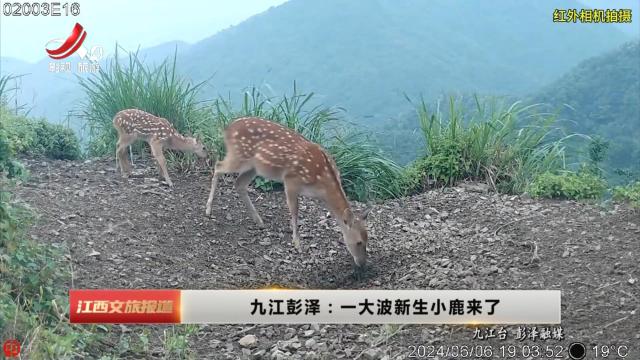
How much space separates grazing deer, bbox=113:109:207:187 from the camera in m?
4.32

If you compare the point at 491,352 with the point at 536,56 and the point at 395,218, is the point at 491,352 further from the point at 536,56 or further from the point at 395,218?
the point at 536,56

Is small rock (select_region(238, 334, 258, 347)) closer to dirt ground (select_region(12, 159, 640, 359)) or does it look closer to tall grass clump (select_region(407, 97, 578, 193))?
dirt ground (select_region(12, 159, 640, 359))

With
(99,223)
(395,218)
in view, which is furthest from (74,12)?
(395,218)

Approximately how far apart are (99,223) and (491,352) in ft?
5.98

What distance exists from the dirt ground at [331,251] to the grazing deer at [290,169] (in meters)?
0.08

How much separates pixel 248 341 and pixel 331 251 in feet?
3.05

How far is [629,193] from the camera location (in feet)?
12.7

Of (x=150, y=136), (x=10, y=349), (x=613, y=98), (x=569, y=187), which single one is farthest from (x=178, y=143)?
(x=613, y=98)

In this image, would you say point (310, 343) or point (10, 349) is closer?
point (10, 349)

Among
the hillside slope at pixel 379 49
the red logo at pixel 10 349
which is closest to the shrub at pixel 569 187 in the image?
the hillside slope at pixel 379 49

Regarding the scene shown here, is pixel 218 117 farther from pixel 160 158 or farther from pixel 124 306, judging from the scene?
pixel 124 306

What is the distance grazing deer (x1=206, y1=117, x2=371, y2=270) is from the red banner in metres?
1.03

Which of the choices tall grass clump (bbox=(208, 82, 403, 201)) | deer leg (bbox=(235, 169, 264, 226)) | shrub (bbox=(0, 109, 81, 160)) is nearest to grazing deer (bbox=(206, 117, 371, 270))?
deer leg (bbox=(235, 169, 264, 226))

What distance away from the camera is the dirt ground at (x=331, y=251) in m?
3.05
